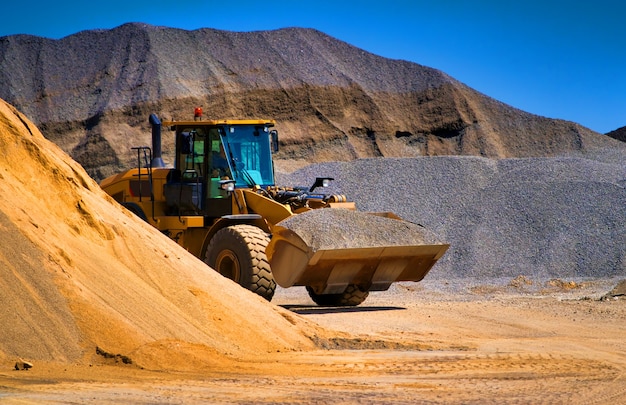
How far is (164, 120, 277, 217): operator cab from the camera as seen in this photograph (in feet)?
50.8

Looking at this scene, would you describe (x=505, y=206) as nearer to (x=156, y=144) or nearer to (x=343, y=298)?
(x=156, y=144)

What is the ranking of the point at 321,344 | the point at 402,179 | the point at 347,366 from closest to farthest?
the point at 347,366 < the point at 321,344 < the point at 402,179

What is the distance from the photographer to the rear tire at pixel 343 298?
14.8 metres

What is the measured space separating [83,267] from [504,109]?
149ft

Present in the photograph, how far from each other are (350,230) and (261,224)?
177 cm

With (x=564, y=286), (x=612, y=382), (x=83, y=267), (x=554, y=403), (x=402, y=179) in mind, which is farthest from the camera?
(x=402, y=179)

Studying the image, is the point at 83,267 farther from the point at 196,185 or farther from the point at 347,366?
the point at 196,185

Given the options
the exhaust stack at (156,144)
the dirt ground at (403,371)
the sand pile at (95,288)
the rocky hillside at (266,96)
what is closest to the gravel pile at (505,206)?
the exhaust stack at (156,144)

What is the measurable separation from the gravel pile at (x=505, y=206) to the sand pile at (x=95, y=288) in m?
11.8

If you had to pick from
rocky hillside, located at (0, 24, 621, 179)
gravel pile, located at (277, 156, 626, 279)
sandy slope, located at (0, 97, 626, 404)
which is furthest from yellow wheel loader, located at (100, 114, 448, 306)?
rocky hillside, located at (0, 24, 621, 179)

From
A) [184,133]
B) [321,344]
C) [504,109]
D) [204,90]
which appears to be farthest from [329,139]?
[321,344]

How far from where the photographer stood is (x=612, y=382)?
25.6 ft

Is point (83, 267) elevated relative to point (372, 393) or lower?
elevated

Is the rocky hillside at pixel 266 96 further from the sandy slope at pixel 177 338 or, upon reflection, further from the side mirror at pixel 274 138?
the sandy slope at pixel 177 338
